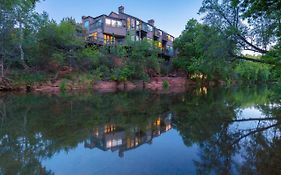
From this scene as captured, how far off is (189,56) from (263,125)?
1548 inches

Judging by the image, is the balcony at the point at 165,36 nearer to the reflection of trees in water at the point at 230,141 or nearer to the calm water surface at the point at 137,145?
the reflection of trees in water at the point at 230,141

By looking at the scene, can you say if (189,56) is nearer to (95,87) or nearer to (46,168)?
(95,87)

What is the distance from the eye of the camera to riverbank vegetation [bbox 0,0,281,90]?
19.2 meters

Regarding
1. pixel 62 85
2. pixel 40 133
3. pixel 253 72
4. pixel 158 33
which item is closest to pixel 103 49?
pixel 62 85

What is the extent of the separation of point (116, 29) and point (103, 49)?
32.0 ft

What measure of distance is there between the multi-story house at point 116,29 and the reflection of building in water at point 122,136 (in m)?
33.2

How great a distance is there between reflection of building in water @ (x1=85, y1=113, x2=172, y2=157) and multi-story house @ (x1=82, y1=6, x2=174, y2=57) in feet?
109

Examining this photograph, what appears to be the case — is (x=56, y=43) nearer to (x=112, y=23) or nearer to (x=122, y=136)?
(x=112, y=23)

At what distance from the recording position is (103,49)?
38.2m

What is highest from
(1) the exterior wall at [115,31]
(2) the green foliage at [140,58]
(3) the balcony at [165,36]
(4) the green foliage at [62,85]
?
(3) the balcony at [165,36]

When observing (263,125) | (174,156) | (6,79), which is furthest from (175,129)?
(6,79)

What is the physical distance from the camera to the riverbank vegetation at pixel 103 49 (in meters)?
19.2

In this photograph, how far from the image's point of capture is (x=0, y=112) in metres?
12.6

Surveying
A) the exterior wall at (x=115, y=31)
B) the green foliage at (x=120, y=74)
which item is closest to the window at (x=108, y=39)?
the exterior wall at (x=115, y=31)
